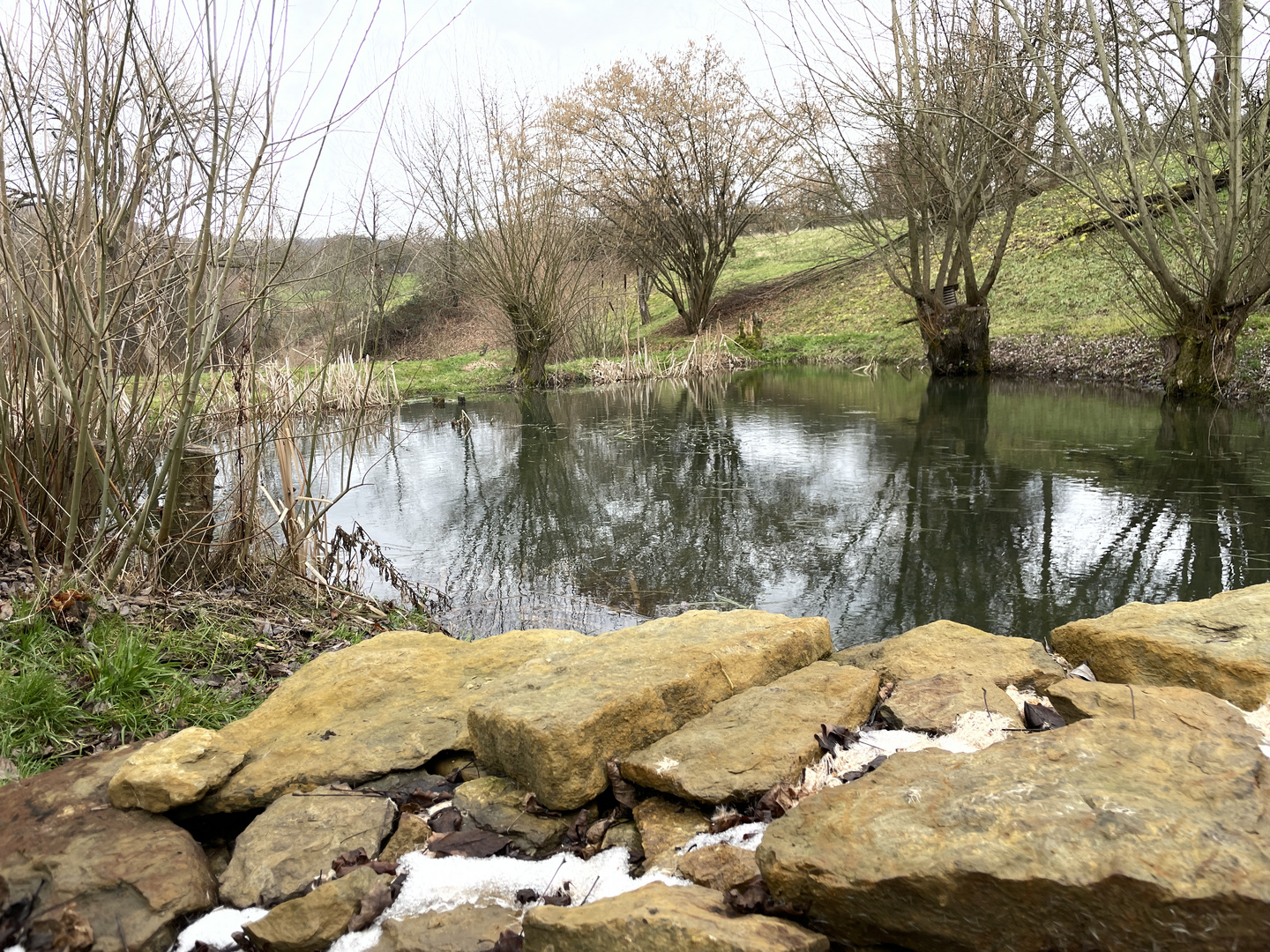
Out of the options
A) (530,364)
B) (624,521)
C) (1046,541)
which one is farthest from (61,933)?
A: (530,364)

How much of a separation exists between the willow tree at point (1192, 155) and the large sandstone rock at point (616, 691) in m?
6.39

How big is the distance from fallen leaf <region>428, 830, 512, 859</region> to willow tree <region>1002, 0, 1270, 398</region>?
24.4 ft

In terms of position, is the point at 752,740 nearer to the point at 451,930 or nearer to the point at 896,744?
the point at 896,744

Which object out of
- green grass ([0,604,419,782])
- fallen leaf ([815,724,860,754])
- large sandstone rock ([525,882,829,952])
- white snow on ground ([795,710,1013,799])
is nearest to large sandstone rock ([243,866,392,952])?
large sandstone rock ([525,882,829,952])

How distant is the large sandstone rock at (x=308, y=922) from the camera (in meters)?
1.69

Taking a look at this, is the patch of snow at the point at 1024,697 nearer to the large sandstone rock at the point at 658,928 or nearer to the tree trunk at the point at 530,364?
the large sandstone rock at the point at 658,928

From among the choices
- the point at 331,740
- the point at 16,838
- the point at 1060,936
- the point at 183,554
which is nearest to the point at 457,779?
the point at 331,740

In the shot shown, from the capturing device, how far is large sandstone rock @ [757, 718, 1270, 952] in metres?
1.25

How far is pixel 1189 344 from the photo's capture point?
33.0ft

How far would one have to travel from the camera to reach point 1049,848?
1345mm

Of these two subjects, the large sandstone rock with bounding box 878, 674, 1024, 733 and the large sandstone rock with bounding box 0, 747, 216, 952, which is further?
the large sandstone rock with bounding box 878, 674, 1024, 733

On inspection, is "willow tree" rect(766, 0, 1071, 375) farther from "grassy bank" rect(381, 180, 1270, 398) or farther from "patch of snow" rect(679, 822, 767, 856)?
"patch of snow" rect(679, 822, 767, 856)

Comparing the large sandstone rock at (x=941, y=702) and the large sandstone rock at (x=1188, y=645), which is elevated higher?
the large sandstone rock at (x=1188, y=645)

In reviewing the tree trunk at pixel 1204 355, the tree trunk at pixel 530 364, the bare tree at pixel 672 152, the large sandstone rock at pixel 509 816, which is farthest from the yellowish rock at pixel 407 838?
the bare tree at pixel 672 152
